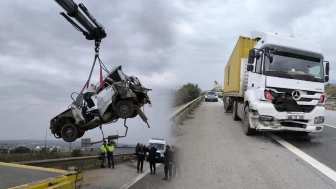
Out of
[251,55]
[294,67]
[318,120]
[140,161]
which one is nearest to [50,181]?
[251,55]

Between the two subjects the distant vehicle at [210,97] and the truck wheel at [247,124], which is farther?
the distant vehicle at [210,97]

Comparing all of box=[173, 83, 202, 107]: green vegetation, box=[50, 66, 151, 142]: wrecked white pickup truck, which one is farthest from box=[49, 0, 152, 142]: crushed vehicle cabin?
box=[173, 83, 202, 107]: green vegetation

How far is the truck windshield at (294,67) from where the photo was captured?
9.08 meters

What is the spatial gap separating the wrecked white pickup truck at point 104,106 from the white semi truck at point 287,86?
12.0ft

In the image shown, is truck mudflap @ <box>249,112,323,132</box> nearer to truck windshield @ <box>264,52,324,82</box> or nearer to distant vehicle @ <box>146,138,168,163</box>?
truck windshield @ <box>264,52,324,82</box>

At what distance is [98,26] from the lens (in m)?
10.0

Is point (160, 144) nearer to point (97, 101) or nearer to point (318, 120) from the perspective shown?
point (97, 101)

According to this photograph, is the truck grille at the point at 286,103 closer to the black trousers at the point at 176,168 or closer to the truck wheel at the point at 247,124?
the truck wheel at the point at 247,124

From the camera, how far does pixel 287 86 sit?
8906mm

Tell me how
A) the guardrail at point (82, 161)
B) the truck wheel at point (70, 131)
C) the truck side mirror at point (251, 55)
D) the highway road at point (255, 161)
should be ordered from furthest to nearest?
the guardrail at point (82, 161), the truck wheel at point (70, 131), the truck side mirror at point (251, 55), the highway road at point (255, 161)

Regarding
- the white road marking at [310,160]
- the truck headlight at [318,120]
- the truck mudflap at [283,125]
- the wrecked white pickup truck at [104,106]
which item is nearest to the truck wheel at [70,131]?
the wrecked white pickup truck at [104,106]

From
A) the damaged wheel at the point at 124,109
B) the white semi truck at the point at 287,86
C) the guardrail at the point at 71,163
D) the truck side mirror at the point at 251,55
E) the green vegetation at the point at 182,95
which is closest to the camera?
the green vegetation at the point at 182,95

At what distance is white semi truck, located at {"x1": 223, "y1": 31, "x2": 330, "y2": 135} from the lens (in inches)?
352

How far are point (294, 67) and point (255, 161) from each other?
3863mm
